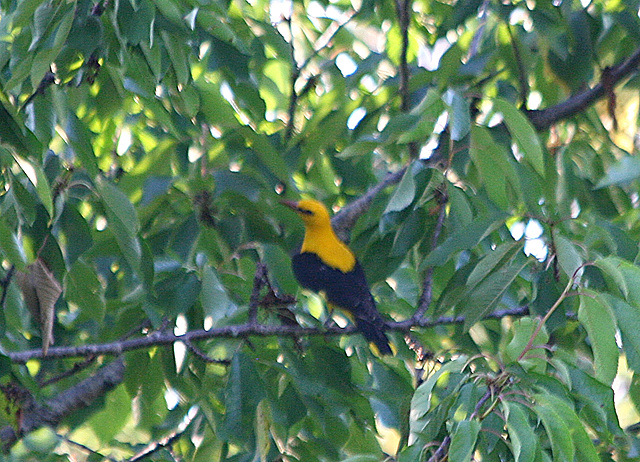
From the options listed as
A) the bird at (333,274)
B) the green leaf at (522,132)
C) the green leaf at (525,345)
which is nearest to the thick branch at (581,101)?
the bird at (333,274)

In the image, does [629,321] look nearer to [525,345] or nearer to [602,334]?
[602,334]

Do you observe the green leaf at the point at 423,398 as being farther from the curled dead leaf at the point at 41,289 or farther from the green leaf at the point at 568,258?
the curled dead leaf at the point at 41,289

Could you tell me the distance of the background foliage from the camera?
2381 mm

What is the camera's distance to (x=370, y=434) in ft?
11.9

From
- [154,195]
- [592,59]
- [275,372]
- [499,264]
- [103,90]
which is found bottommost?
[275,372]

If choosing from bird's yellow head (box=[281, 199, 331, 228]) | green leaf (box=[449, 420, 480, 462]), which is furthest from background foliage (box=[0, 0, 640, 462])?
bird's yellow head (box=[281, 199, 331, 228])

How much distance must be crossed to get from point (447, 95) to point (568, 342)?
144 centimetres

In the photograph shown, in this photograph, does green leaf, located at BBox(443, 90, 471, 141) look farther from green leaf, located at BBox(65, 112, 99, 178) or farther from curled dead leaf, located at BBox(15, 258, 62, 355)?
curled dead leaf, located at BBox(15, 258, 62, 355)

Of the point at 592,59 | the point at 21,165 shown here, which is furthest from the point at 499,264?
the point at 592,59

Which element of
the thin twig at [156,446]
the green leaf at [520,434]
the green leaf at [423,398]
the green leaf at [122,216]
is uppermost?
the green leaf at [122,216]

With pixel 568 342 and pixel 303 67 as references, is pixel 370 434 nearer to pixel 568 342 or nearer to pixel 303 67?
pixel 568 342

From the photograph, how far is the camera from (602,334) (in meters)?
2.22

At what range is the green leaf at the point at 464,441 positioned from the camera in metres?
1.88

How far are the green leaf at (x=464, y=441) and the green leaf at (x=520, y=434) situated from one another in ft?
0.26
